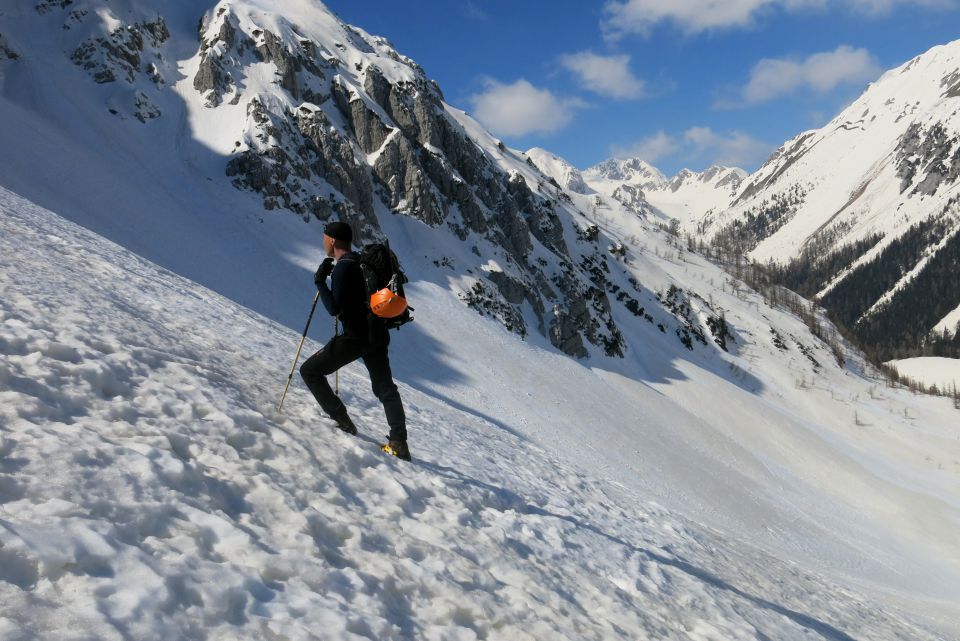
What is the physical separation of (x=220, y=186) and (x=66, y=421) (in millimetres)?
42488

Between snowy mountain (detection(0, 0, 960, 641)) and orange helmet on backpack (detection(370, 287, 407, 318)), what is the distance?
224 cm

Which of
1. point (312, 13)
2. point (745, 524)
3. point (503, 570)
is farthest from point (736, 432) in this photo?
point (312, 13)

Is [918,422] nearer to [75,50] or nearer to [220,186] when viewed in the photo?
[220,186]

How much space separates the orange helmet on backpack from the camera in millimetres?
8086

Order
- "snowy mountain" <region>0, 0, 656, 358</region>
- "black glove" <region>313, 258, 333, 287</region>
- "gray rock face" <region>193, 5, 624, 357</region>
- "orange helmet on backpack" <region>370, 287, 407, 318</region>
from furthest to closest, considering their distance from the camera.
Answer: "gray rock face" <region>193, 5, 624, 357</region>, "snowy mountain" <region>0, 0, 656, 358</region>, "black glove" <region>313, 258, 333, 287</region>, "orange helmet on backpack" <region>370, 287, 407, 318</region>

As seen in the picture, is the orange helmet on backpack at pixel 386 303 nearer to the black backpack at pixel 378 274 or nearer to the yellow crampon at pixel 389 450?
the black backpack at pixel 378 274

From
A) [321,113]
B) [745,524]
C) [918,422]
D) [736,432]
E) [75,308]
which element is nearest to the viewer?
[75,308]

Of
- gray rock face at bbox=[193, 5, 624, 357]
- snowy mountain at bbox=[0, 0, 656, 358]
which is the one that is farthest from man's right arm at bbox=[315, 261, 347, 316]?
gray rock face at bbox=[193, 5, 624, 357]

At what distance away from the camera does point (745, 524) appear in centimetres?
2772

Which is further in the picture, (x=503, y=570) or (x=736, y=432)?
(x=736, y=432)

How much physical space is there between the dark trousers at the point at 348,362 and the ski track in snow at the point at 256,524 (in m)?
0.60

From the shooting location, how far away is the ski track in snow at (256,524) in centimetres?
432

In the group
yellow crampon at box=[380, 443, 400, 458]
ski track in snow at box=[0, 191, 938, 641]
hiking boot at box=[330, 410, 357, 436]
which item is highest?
hiking boot at box=[330, 410, 357, 436]

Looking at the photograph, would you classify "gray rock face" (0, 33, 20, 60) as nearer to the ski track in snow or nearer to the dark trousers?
the ski track in snow
